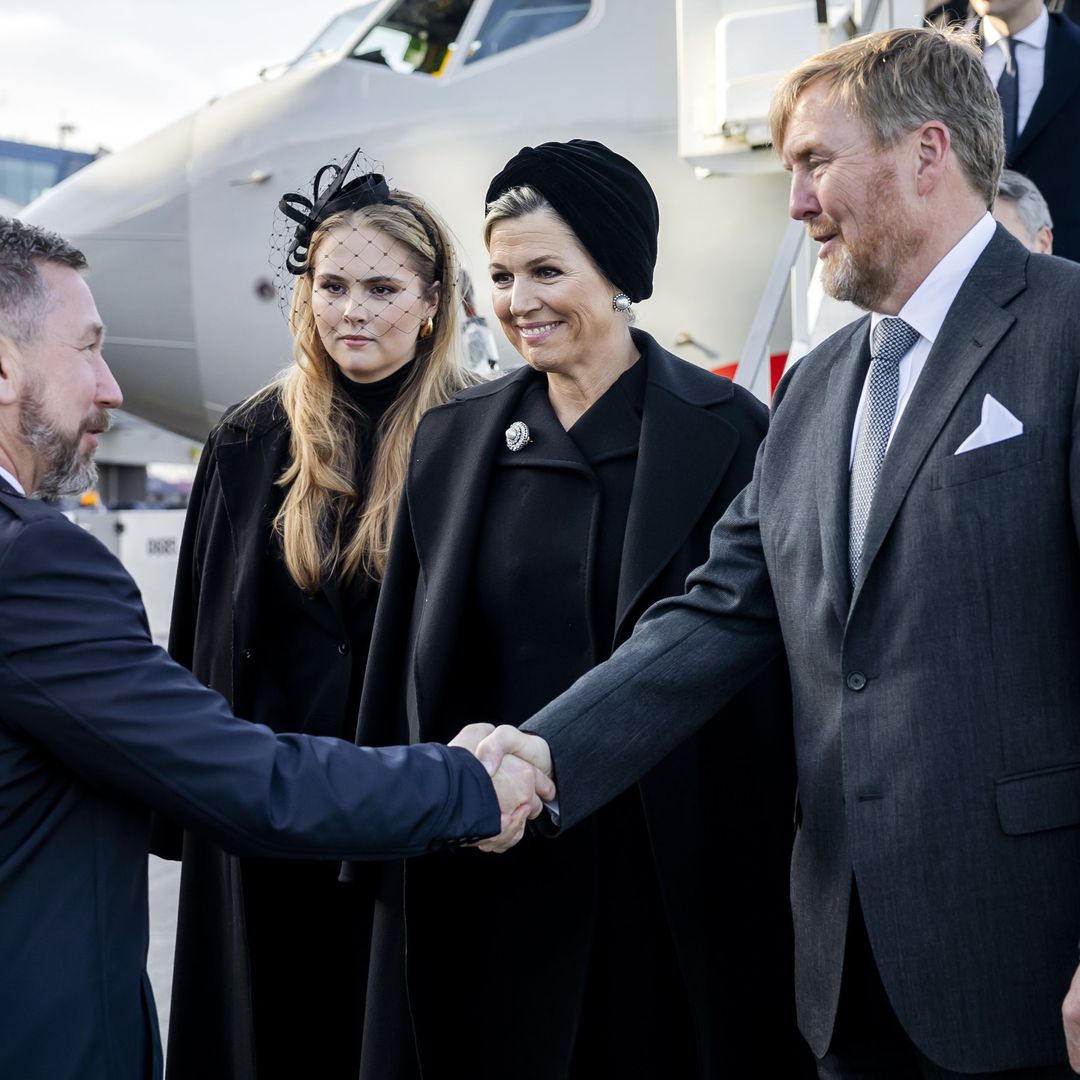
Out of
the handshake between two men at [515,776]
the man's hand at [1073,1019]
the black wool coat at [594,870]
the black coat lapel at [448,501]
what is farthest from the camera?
the black coat lapel at [448,501]

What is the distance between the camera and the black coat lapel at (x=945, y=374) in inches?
72.9

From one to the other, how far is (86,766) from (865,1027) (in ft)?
3.94

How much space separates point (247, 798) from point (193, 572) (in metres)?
1.53

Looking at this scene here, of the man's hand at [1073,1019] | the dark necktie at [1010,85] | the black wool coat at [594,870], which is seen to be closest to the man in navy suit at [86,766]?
the black wool coat at [594,870]

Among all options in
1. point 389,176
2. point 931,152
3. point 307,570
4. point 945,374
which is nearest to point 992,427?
point 945,374

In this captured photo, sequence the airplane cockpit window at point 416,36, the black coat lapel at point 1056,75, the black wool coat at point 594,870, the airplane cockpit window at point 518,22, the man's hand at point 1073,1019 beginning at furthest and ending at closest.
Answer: the airplane cockpit window at point 416,36 → the airplane cockpit window at point 518,22 → the black coat lapel at point 1056,75 → the black wool coat at point 594,870 → the man's hand at point 1073,1019

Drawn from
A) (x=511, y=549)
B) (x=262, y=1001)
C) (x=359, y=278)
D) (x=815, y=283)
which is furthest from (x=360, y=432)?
(x=815, y=283)

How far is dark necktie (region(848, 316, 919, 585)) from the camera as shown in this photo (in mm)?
1984

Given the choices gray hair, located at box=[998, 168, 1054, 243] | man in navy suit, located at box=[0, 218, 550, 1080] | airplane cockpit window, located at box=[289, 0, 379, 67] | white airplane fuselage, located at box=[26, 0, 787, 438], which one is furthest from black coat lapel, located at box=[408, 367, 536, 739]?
airplane cockpit window, located at box=[289, 0, 379, 67]

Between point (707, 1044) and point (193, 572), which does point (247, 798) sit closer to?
point (707, 1044)

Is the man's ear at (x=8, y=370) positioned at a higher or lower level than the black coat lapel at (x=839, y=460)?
higher

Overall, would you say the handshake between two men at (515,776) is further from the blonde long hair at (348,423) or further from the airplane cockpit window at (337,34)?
the airplane cockpit window at (337,34)

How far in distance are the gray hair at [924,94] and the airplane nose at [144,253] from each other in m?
5.68

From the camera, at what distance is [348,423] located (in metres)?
3.23
